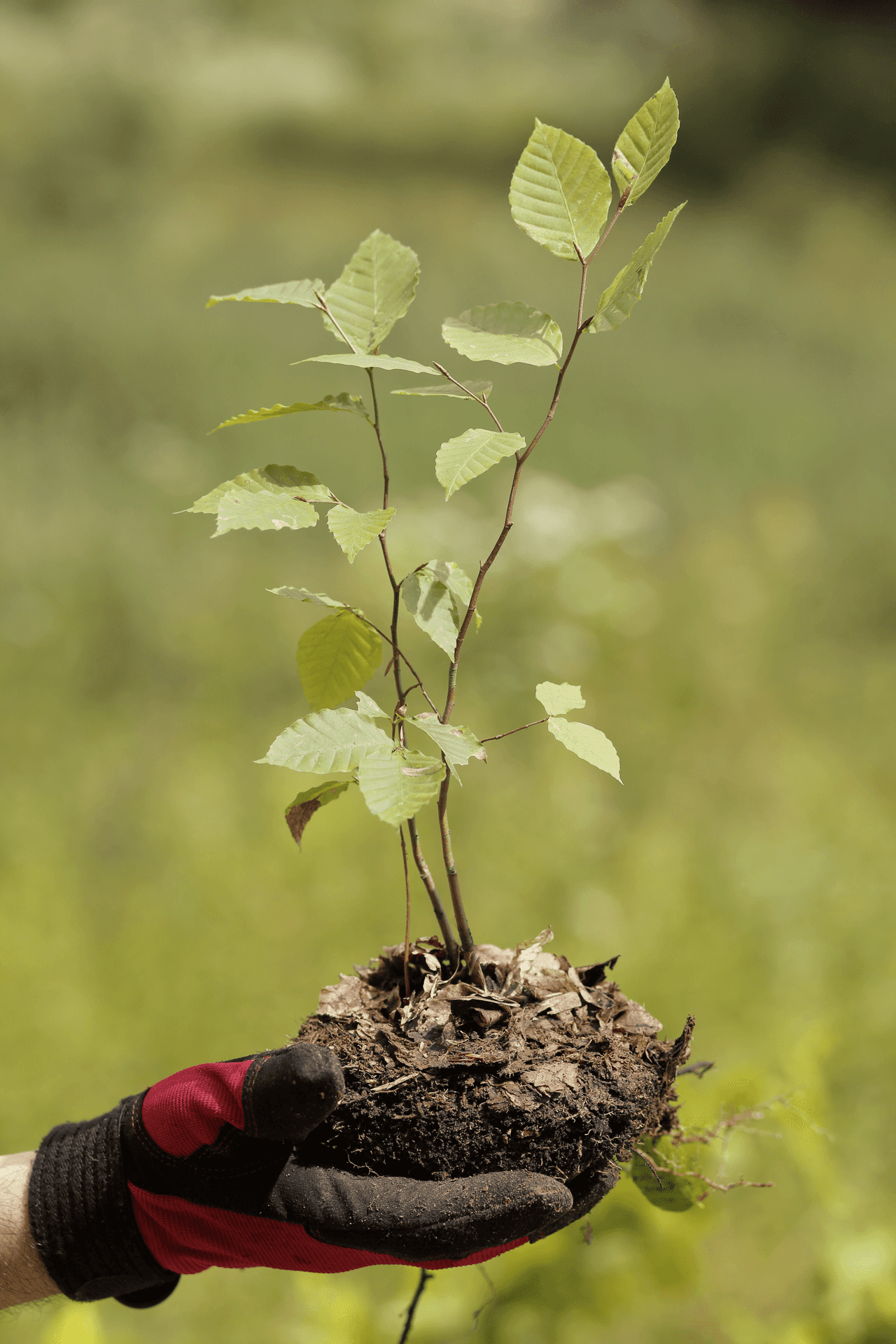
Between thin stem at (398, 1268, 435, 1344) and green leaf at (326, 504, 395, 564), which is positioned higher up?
green leaf at (326, 504, 395, 564)

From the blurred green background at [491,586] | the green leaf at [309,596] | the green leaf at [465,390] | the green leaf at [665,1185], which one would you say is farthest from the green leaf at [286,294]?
the blurred green background at [491,586]

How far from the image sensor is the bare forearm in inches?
32.6

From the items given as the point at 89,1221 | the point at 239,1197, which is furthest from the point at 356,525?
the point at 89,1221

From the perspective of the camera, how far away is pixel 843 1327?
1.13 m

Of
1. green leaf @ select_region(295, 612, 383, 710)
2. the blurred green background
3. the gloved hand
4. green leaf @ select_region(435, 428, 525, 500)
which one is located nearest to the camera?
green leaf @ select_region(435, 428, 525, 500)

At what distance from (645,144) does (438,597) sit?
42 centimetres

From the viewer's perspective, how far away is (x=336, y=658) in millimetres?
812

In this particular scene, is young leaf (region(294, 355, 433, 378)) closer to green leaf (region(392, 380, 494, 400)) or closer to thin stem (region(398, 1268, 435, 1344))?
green leaf (region(392, 380, 494, 400))

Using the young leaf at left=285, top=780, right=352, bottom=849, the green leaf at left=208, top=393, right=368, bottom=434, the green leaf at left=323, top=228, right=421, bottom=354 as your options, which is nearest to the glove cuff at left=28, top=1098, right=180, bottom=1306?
the young leaf at left=285, top=780, right=352, bottom=849

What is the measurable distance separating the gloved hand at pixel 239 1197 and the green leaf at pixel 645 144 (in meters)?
0.79

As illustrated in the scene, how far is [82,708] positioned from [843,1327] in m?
2.46

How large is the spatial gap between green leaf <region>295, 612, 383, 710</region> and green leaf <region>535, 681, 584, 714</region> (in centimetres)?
17

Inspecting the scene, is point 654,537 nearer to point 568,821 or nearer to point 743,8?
point 568,821

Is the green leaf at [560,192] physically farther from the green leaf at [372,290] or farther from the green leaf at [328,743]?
the green leaf at [328,743]
